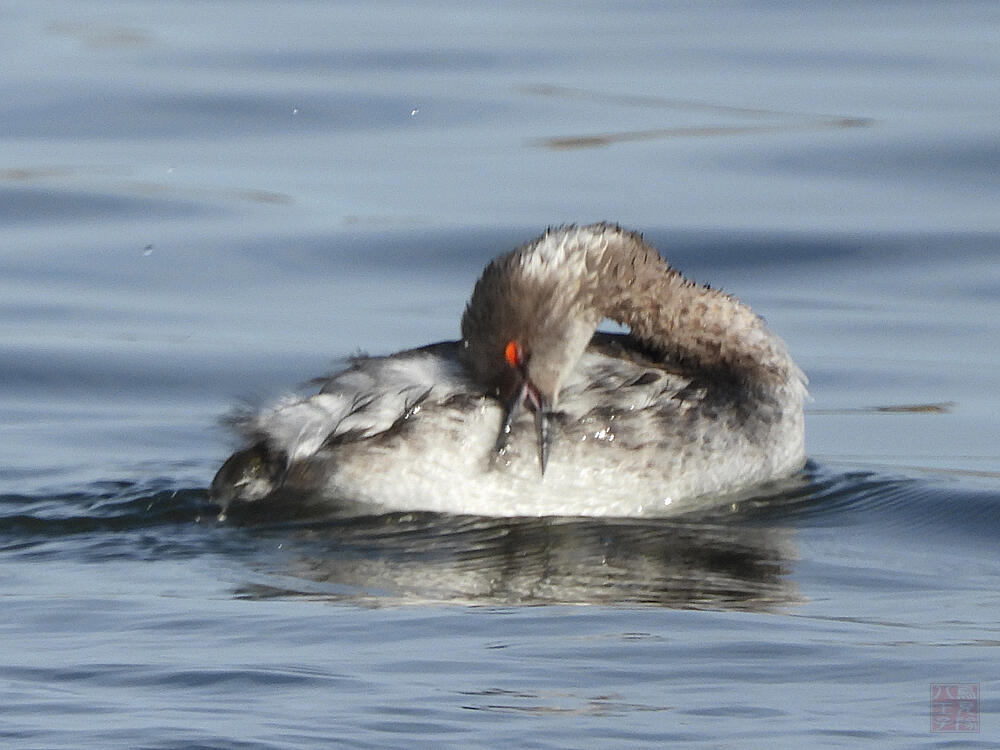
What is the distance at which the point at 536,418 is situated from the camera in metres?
6.98

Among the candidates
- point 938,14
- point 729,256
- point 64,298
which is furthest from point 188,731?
point 938,14

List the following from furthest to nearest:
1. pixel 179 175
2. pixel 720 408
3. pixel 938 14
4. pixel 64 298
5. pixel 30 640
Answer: pixel 938 14, pixel 179 175, pixel 64 298, pixel 720 408, pixel 30 640

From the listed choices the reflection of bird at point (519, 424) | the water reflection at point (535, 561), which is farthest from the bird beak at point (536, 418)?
the water reflection at point (535, 561)

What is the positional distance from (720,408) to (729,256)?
428 centimetres

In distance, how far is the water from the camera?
5168 mm

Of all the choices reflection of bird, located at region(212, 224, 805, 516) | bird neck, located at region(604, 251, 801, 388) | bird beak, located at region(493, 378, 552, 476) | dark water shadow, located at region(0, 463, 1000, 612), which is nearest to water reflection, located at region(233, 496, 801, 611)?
dark water shadow, located at region(0, 463, 1000, 612)

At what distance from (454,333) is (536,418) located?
11.1ft

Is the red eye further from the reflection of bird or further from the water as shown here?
the water

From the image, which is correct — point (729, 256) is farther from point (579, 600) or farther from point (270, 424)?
point (579, 600)

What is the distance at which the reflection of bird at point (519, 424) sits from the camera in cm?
694

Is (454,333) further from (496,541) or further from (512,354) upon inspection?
(496,541)

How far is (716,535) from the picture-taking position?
7.06m

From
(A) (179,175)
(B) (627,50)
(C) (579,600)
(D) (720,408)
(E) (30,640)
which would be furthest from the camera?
(B) (627,50)

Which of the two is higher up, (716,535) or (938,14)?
(938,14)
